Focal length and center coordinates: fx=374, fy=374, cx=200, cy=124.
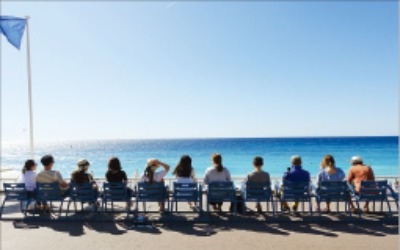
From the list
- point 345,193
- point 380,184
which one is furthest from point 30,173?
point 380,184

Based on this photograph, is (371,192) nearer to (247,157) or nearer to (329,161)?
(329,161)

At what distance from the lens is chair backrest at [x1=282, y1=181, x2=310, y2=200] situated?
7.12 m

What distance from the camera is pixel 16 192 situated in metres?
7.45

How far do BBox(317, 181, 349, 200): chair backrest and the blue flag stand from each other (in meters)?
8.65

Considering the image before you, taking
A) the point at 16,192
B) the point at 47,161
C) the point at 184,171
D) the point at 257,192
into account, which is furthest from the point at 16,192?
the point at 257,192

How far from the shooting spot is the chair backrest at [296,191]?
280 inches

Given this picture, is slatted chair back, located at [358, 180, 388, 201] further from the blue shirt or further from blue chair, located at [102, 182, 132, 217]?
blue chair, located at [102, 182, 132, 217]

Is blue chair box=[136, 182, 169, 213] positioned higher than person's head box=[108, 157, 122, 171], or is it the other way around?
person's head box=[108, 157, 122, 171]

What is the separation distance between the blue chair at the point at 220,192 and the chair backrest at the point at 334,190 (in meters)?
1.66

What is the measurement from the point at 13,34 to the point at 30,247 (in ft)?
22.6

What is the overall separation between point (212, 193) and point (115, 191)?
1.89 meters

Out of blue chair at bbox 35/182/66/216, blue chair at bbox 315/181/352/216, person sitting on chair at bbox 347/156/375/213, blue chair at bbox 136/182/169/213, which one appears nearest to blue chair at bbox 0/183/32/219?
blue chair at bbox 35/182/66/216

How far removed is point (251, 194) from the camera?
7.12 metres

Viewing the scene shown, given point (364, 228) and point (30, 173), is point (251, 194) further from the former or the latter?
point (30, 173)
